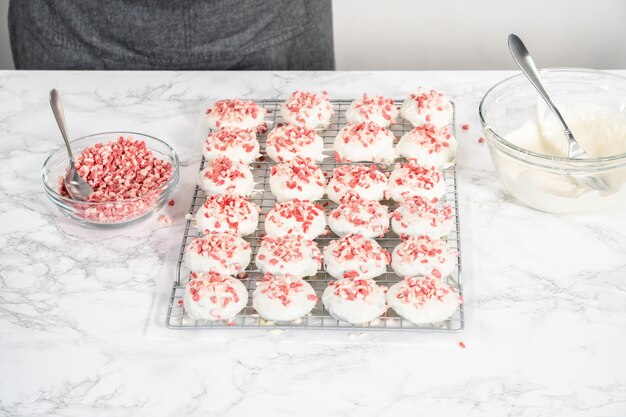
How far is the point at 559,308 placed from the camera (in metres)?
1.36

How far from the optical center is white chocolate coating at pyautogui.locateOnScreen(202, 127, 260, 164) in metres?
1.67

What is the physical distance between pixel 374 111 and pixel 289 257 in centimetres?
49

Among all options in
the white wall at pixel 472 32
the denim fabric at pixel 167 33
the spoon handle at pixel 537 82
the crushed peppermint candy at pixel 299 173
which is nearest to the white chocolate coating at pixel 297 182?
the crushed peppermint candy at pixel 299 173

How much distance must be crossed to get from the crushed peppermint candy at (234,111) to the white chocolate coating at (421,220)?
44 cm

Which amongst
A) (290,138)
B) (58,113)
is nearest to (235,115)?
(290,138)

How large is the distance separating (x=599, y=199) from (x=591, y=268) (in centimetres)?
15

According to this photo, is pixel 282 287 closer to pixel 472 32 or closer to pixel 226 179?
pixel 226 179

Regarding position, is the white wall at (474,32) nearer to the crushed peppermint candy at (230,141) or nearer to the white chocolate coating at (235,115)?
the white chocolate coating at (235,115)

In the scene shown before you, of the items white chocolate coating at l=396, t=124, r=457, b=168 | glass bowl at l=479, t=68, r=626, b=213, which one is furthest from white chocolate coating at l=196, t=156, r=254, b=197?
glass bowl at l=479, t=68, r=626, b=213

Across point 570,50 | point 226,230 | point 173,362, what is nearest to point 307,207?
point 226,230

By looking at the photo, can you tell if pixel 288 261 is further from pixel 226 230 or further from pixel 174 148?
pixel 174 148

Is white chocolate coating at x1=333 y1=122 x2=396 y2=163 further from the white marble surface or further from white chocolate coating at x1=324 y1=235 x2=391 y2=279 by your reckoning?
white chocolate coating at x1=324 y1=235 x2=391 y2=279

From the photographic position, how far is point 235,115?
1.76 meters

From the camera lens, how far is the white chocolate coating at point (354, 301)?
1.30m
